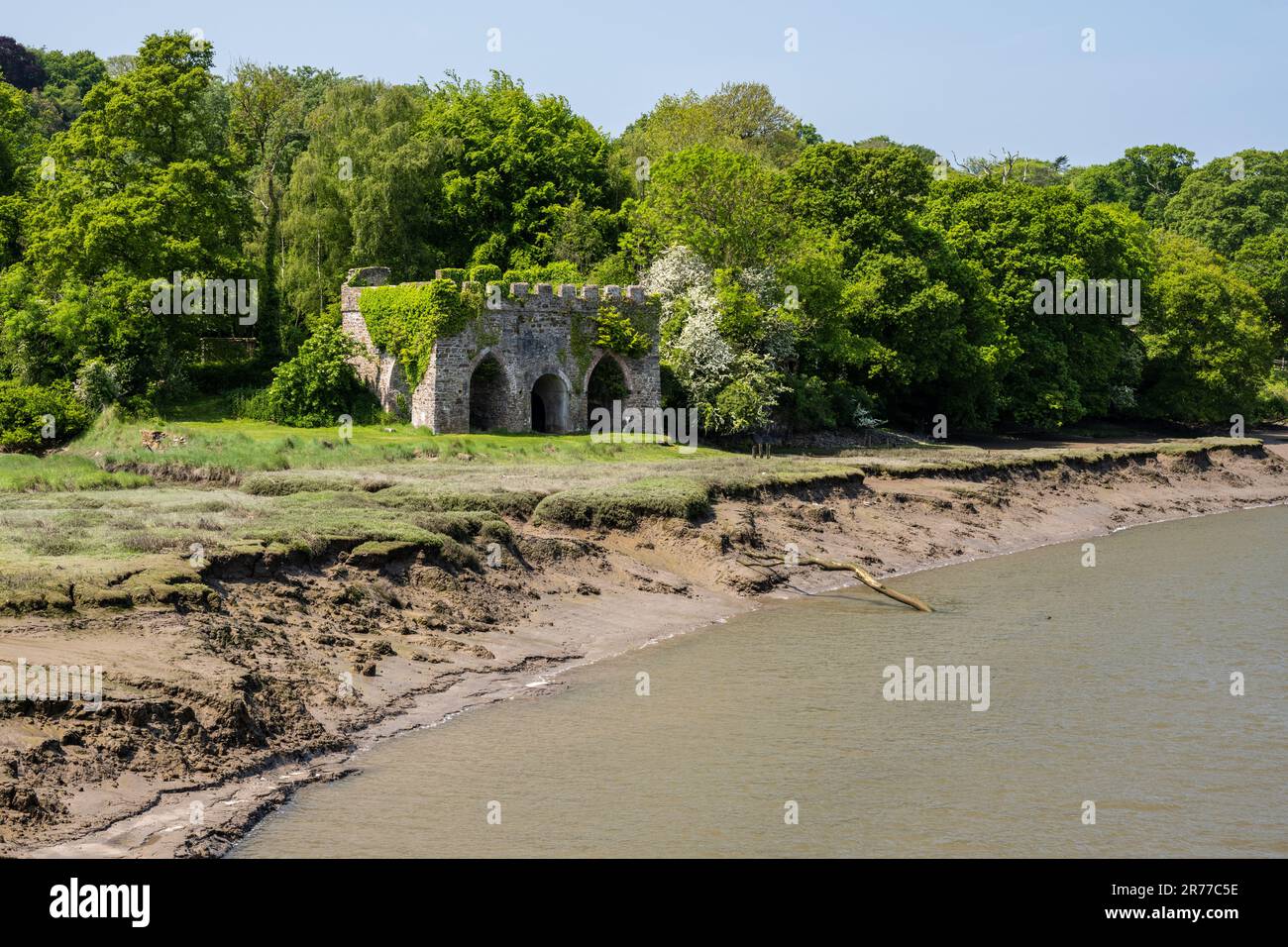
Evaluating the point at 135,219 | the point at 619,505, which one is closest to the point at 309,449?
the point at 619,505

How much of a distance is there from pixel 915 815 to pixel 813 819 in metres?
1.25

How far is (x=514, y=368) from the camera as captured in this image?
4884 centimetres

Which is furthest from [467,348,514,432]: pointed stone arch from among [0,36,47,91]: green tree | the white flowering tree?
A: [0,36,47,91]: green tree

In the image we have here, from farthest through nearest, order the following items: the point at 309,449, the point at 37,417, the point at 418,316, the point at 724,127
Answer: the point at 724,127 → the point at 418,316 → the point at 37,417 → the point at 309,449

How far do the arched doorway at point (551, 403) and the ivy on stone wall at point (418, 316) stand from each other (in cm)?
431

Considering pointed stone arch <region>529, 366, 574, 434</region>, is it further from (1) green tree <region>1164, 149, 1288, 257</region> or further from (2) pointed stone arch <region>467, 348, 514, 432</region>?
(1) green tree <region>1164, 149, 1288, 257</region>

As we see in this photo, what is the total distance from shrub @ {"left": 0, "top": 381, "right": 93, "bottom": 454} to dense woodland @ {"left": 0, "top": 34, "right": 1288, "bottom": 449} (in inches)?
4.8

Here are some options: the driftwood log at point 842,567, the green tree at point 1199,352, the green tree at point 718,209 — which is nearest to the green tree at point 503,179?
the green tree at point 718,209

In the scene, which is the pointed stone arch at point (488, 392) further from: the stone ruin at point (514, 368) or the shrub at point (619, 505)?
the shrub at point (619, 505)

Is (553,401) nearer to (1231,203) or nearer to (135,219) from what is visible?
(135,219)

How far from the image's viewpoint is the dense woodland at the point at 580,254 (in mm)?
49500

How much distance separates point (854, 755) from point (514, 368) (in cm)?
3180

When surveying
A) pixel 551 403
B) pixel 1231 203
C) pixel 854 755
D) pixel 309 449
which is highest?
pixel 1231 203

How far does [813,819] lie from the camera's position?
16.2 m
